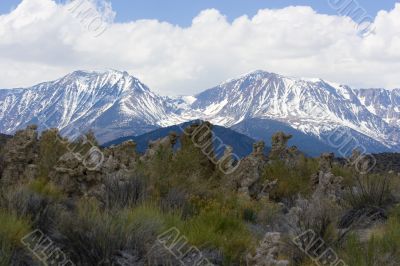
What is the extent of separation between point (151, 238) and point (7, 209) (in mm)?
2273

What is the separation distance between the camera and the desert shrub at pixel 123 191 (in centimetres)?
1017

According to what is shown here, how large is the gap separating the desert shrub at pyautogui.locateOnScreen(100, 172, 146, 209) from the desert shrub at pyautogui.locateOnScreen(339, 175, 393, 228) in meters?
4.26

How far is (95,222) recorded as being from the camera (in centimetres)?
740

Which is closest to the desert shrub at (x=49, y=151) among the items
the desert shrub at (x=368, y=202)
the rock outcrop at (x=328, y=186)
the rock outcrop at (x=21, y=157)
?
the rock outcrop at (x=21, y=157)

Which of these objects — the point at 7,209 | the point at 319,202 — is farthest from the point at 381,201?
the point at 7,209

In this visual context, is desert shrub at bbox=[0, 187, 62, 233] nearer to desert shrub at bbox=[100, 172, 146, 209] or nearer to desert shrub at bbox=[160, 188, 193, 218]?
desert shrub at bbox=[100, 172, 146, 209]

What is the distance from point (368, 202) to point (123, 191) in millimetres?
6198

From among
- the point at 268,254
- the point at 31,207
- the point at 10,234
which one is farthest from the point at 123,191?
the point at 268,254

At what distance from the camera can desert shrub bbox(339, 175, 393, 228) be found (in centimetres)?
1213

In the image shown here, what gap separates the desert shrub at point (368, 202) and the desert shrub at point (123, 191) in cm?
426

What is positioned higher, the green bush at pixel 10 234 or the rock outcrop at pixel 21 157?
the rock outcrop at pixel 21 157

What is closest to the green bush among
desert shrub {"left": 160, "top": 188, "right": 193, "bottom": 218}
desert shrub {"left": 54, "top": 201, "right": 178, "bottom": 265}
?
desert shrub {"left": 54, "top": 201, "right": 178, "bottom": 265}

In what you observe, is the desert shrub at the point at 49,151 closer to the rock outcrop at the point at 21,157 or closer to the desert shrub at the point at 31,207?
the rock outcrop at the point at 21,157

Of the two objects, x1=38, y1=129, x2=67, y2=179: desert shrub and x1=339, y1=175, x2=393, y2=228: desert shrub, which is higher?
x1=38, y1=129, x2=67, y2=179: desert shrub
